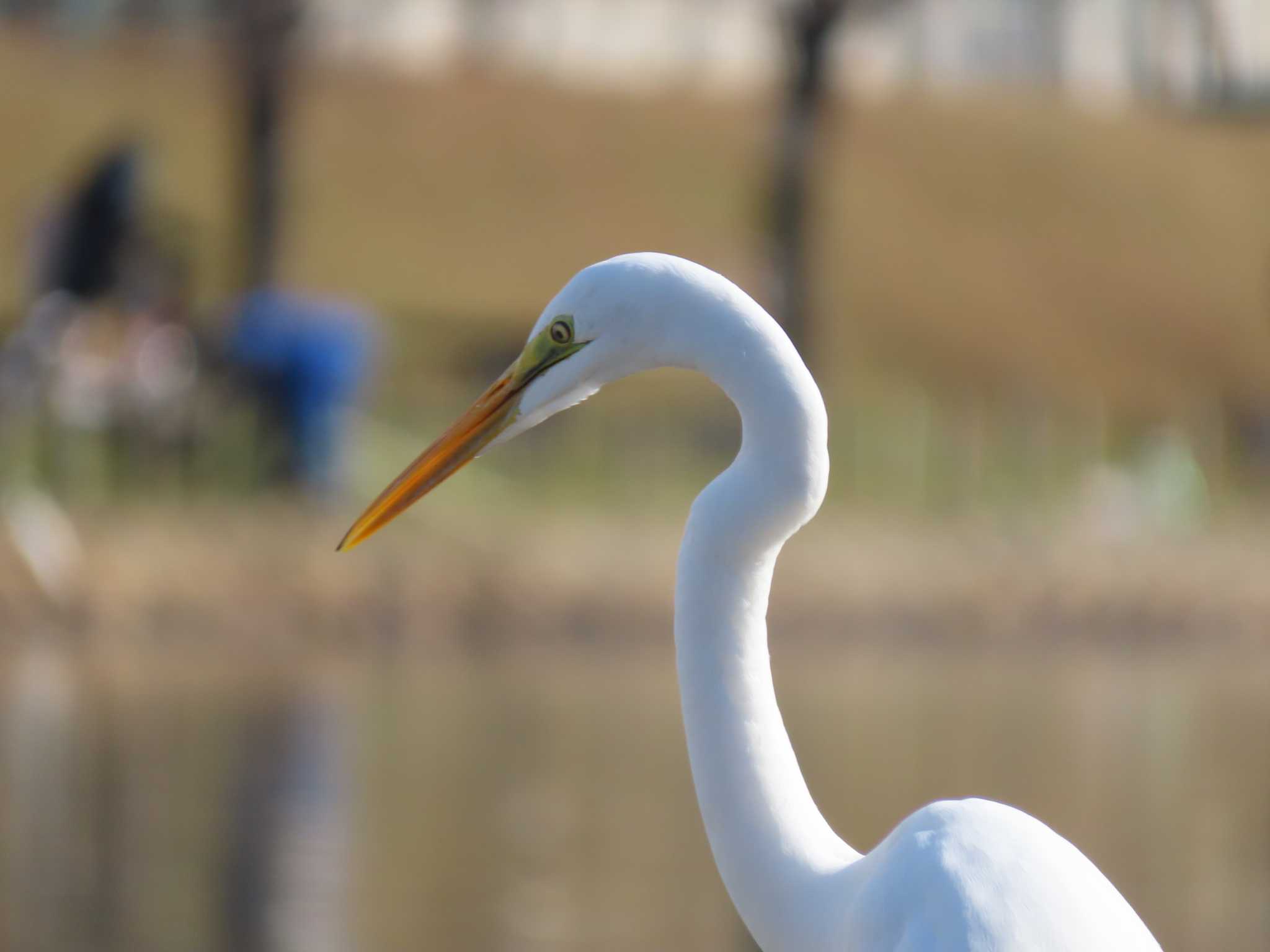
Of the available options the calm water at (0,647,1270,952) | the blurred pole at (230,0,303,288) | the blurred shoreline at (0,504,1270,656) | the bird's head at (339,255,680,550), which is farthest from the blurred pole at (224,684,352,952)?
the blurred pole at (230,0,303,288)

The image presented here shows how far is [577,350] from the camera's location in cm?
325

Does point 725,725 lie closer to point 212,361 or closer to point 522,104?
point 212,361

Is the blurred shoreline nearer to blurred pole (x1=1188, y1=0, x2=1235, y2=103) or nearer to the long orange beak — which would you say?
blurred pole (x1=1188, y1=0, x2=1235, y2=103)

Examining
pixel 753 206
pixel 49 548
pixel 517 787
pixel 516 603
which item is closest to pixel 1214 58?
pixel 517 787

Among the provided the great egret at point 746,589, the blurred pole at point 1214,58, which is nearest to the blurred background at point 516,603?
the blurred pole at point 1214,58

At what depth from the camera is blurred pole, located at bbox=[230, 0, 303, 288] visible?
651 inches

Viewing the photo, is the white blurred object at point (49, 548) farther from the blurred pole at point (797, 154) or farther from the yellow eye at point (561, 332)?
the yellow eye at point (561, 332)

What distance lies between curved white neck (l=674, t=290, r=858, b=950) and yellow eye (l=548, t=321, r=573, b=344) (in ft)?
0.51

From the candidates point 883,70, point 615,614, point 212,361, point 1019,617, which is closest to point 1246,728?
point 1019,617

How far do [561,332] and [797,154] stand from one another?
14.2 meters

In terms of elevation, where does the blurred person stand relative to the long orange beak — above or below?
above

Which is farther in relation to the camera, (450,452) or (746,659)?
(450,452)

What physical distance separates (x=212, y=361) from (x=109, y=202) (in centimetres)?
149

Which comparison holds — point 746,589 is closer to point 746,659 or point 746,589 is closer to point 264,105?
point 746,659
